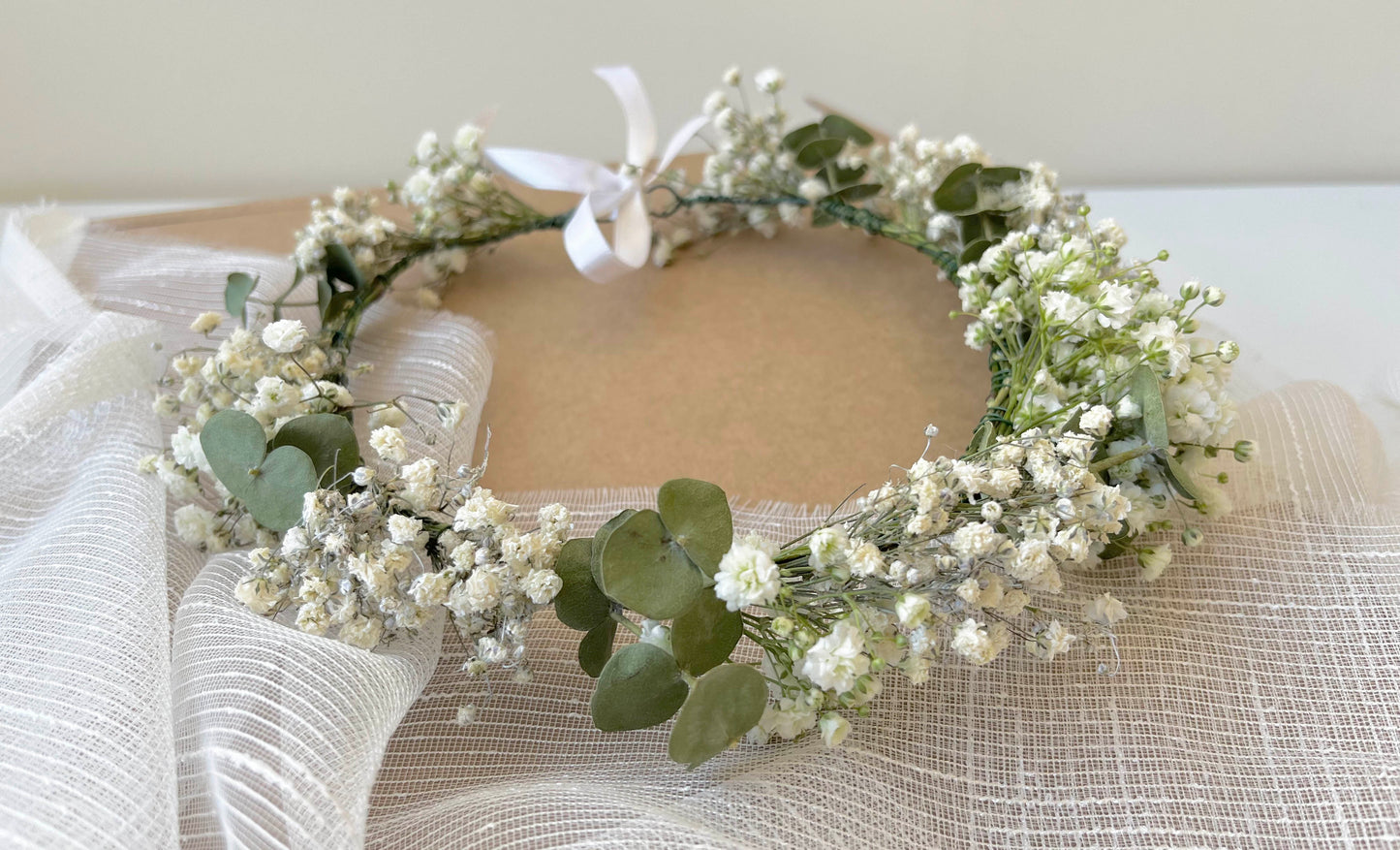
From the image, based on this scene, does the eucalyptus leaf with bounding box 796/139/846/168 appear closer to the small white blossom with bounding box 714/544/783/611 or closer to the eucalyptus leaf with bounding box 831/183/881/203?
the eucalyptus leaf with bounding box 831/183/881/203

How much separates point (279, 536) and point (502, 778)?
26 centimetres

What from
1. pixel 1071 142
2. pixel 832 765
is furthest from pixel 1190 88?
pixel 832 765

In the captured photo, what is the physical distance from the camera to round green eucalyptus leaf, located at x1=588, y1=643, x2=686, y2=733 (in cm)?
65

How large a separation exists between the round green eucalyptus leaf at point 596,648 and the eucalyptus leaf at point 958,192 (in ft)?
1.81

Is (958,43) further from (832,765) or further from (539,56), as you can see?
(832,765)

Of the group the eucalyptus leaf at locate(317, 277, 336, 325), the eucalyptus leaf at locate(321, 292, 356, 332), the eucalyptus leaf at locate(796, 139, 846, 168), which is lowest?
the eucalyptus leaf at locate(321, 292, 356, 332)

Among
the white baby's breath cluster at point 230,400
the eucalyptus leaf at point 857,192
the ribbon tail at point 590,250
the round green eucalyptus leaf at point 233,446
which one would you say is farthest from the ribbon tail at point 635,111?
the round green eucalyptus leaf at point 233,446

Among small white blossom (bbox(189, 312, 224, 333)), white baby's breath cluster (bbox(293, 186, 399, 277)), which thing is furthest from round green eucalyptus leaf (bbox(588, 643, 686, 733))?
white baby's breath cluster (bbox(293, 186, 399, 277))

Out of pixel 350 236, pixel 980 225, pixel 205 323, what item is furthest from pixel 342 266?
pixel 980 225

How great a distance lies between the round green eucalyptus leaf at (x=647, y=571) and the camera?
64 centimetres

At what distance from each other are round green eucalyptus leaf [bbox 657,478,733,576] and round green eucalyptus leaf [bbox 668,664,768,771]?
0.23ft

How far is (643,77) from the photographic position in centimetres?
155

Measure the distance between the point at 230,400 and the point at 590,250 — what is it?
377mm

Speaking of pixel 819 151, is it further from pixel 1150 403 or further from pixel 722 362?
pixel 1150 403
